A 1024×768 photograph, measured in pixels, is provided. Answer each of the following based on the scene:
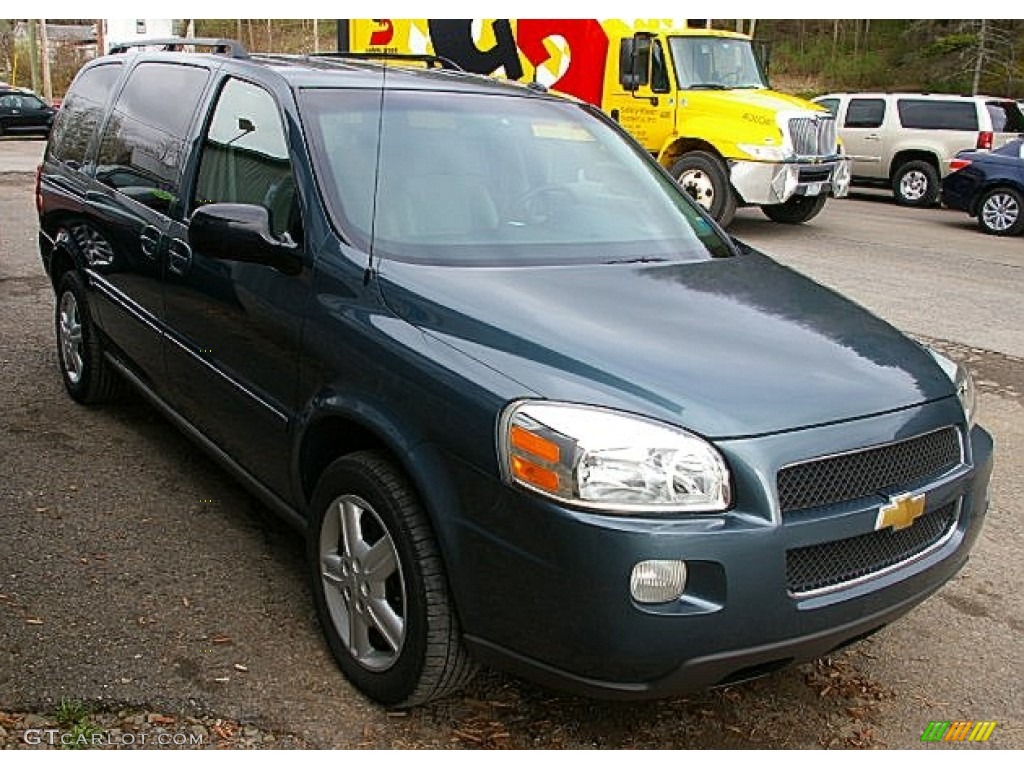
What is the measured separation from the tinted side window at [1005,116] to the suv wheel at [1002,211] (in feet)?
10.4

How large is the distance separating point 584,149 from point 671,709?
2.07 metres

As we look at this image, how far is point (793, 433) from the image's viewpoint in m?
2.44

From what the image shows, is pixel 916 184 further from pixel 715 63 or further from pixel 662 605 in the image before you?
pixel 662 605

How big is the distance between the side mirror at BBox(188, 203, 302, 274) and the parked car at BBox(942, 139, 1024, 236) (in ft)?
42.7

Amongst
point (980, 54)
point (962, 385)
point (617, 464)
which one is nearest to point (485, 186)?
point (617, 464)

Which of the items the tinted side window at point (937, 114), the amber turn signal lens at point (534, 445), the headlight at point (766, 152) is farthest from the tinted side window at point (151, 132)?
the tinted side window at point (937, 114)

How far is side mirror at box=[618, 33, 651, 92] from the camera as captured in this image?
526 inches

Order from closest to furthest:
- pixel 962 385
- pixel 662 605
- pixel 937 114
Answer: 1. pixel 662 605
2. pixel 962 385
3. pixel 937 114

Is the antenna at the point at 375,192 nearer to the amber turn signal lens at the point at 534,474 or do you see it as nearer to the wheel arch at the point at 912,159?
the amber turn signal lens at the point at 534,474

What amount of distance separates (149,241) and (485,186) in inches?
58.7

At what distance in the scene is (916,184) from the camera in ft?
57.4

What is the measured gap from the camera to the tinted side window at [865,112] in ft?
58.5

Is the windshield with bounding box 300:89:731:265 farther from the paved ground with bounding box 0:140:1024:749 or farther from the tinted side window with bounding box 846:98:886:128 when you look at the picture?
the tinted side window with bounding box 846:98:886:128

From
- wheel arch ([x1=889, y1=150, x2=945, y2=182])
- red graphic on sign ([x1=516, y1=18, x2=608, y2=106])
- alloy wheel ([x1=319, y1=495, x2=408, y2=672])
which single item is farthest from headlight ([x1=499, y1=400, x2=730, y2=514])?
wheel arch ([x1=889, y1=150, x2=945, y2=182])
